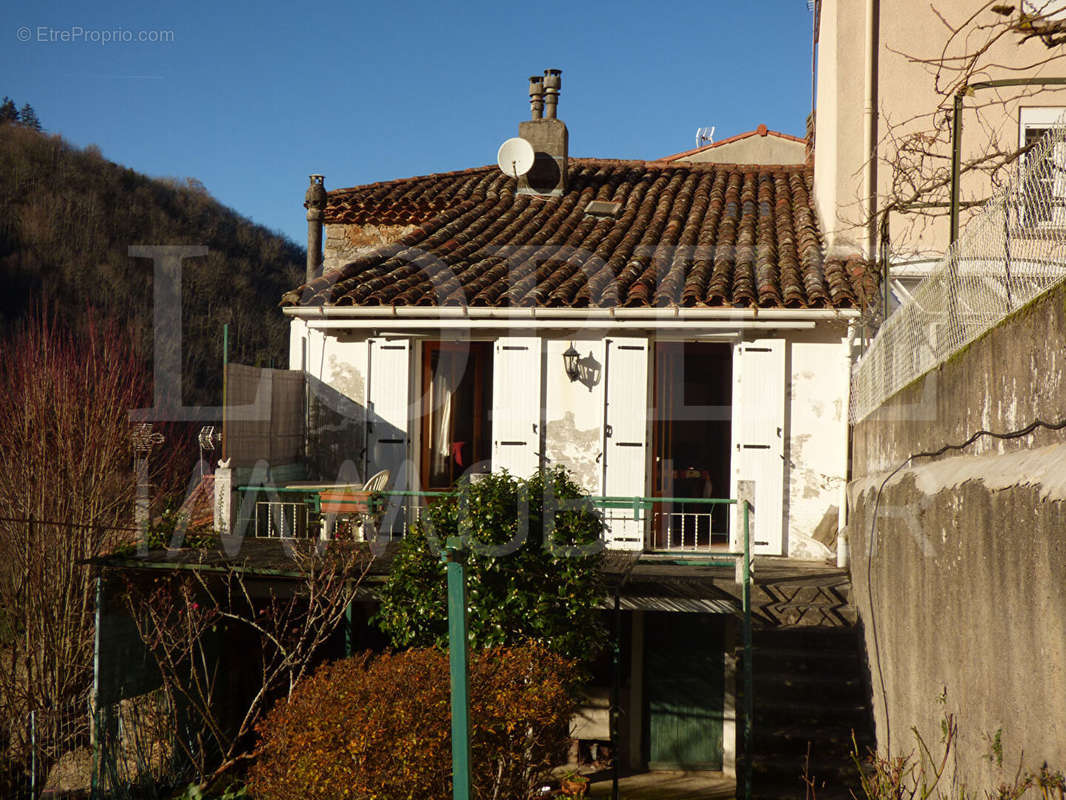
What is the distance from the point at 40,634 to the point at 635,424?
8.64m

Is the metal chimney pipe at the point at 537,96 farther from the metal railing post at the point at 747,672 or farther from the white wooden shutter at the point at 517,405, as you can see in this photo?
the metal railing post at the point at 747,672

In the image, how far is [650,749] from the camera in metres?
11.0

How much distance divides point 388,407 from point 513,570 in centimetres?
409

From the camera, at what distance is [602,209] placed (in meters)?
14.0

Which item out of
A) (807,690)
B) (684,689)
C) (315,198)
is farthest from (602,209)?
(807,690)

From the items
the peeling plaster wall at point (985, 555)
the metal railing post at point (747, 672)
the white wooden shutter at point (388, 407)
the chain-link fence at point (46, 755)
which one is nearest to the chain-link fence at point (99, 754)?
the chain-link fence at point (46, 755)

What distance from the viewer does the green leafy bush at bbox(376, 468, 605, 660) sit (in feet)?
25.3

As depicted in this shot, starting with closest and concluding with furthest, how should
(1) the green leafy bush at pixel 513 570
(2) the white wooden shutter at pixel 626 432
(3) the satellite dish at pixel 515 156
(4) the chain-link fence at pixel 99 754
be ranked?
(1) the green leafy bush at pixel 513 570 < (4) the chain-link fence at pixel 99 754 < (2) the white wooden shutter at pixel 626 432 < (3) the satellite dish at pixel 515 156

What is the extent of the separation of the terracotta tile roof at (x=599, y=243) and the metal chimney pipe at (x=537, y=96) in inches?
42.8

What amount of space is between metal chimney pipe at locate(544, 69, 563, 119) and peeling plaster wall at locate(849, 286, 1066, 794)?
35.4 feet

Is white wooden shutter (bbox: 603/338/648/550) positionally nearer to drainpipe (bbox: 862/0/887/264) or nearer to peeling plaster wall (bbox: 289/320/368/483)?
peeling plaster wall (bbox: 289/320/368/483)

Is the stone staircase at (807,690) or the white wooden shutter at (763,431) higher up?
the white wooden shutter at (763,431)

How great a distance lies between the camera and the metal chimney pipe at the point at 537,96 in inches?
629

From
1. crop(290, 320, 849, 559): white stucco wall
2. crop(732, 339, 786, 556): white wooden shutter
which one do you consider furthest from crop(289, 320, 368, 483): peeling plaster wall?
crop(732, 339, 786, 556): white wooden shutter
